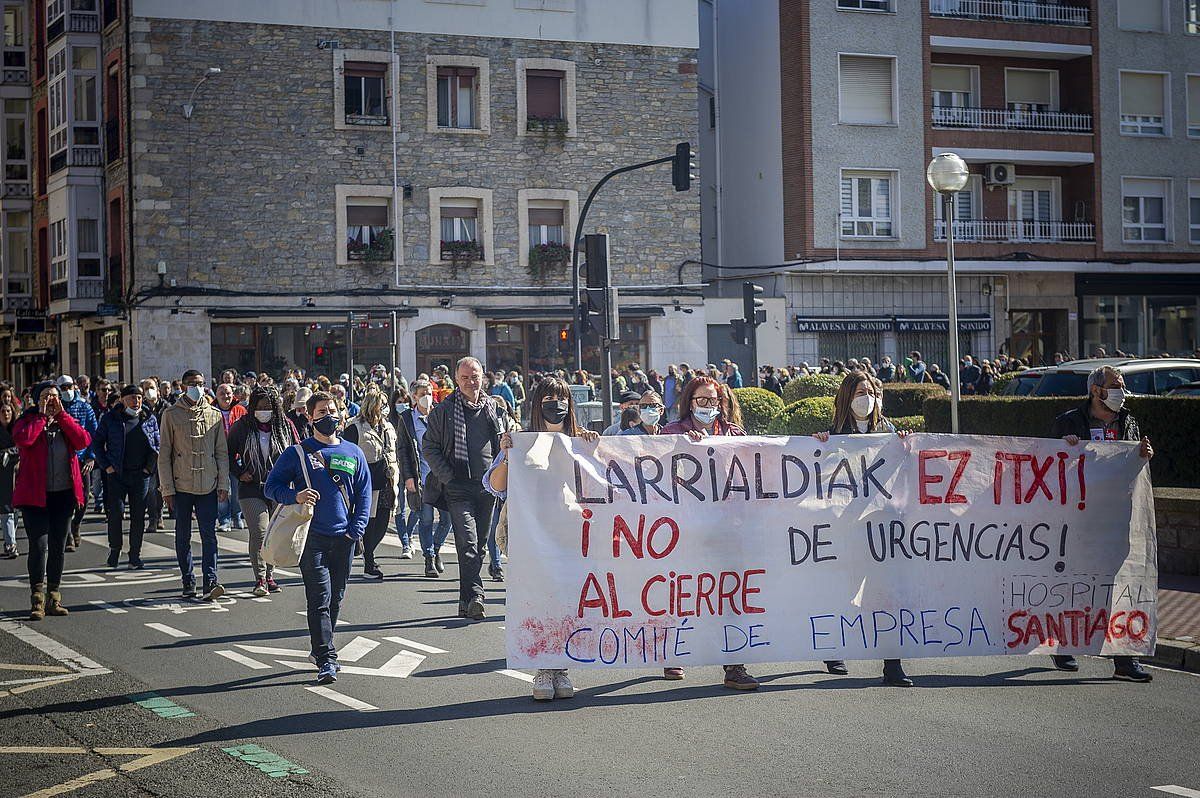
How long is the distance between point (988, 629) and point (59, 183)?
36232mm

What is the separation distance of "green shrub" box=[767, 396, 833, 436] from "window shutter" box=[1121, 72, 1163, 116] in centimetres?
2392

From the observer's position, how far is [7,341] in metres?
49.9

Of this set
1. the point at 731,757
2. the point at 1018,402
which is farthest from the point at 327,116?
the point at 731,757

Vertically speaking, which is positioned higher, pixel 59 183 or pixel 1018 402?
pixel 59 183

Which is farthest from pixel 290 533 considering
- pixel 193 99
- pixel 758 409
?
pixel 193 99

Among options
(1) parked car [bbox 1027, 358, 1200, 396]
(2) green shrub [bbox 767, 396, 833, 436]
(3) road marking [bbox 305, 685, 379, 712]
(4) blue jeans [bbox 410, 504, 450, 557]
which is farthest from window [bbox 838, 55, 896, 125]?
(3) road marking [bbox 305, 685, 379, 712]

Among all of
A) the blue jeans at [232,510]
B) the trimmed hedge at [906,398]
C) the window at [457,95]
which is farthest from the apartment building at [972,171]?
the blue jeans at [232,510]

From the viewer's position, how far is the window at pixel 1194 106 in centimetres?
4272

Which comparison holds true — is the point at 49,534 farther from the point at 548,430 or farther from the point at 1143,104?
the point at 1143,104

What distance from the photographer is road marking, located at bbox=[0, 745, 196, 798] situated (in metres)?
6.34

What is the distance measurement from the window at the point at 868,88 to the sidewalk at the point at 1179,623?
28921 mm

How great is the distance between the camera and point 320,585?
8633mm

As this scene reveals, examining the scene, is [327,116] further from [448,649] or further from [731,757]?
[731,757]

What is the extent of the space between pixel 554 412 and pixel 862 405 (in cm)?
201
